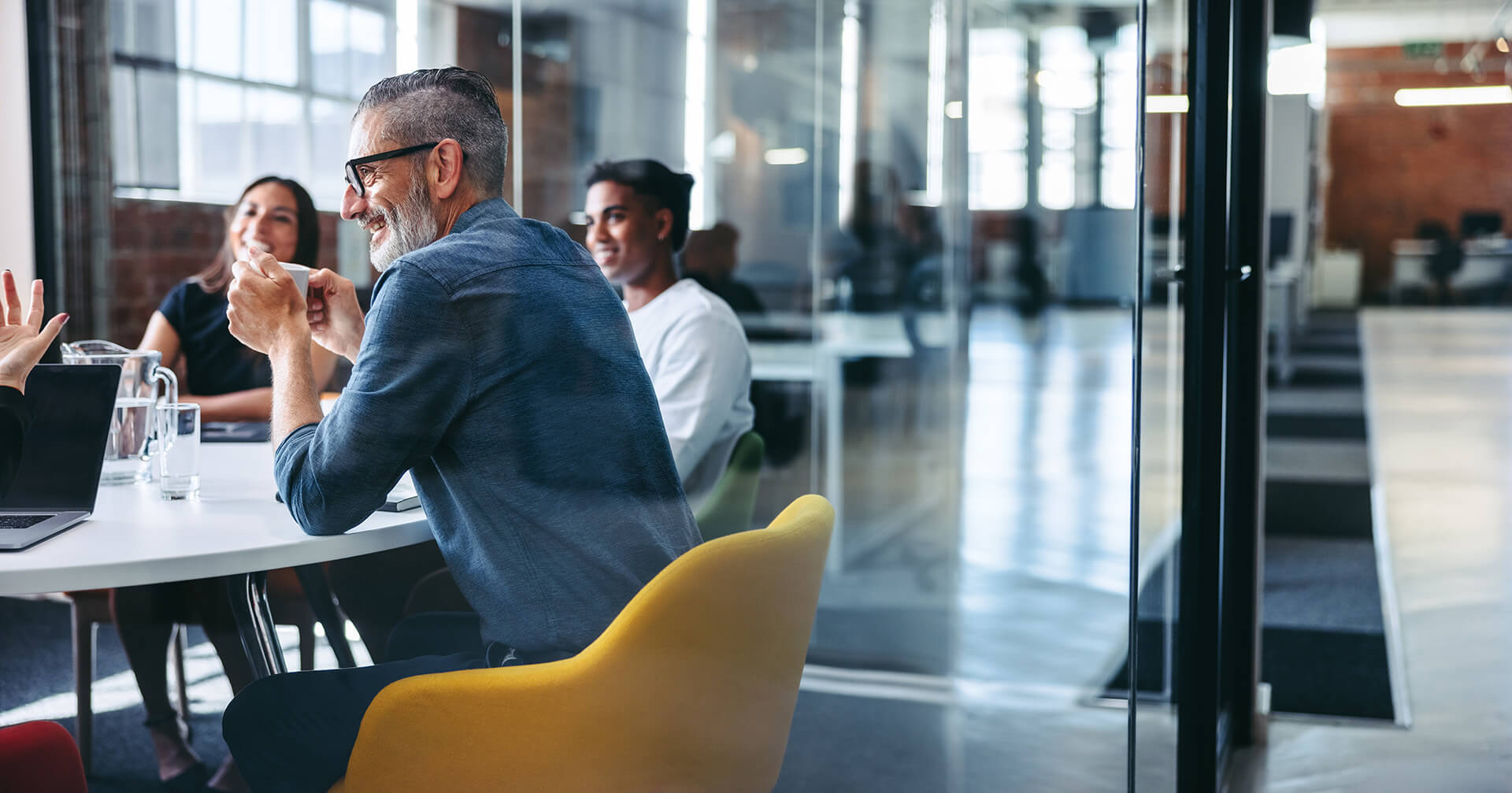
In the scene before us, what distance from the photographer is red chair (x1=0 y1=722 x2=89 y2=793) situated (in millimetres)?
1336

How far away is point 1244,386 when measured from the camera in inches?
105

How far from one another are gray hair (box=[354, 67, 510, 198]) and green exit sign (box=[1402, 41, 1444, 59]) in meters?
18.1

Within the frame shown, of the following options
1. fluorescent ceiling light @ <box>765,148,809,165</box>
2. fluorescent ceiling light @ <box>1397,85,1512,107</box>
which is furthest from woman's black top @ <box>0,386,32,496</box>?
fluorescent ceiling light @ <box>1397,85,1512,107</box>

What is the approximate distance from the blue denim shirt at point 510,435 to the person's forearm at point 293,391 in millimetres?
34

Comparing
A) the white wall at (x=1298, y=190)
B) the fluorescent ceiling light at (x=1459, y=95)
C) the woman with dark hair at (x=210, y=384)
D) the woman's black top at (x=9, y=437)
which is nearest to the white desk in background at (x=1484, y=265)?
the fluorescent ceiling light at (x=1459, y=95)

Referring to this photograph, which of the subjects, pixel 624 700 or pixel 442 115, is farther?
pixel 442 115

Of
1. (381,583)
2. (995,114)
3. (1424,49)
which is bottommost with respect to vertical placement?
(381,583)

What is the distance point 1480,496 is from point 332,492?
6207mm

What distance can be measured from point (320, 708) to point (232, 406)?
0.89 m

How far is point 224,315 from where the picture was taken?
2059 millimetres

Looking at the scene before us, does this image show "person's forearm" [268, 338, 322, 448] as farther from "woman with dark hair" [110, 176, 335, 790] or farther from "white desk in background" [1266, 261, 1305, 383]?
"white desk in background" [1266, 261, 1305, 383]

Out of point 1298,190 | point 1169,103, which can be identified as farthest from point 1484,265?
point 1169,103

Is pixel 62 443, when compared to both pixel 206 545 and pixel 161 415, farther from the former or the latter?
pixel 206 545

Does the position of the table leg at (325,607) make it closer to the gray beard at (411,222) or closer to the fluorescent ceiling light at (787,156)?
the gray beard at (411,222)
